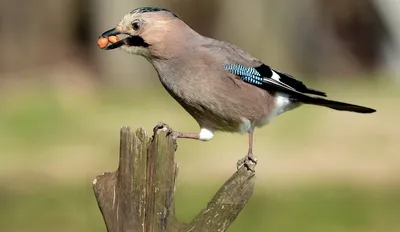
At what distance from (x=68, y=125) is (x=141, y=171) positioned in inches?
381

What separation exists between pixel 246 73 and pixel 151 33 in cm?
64

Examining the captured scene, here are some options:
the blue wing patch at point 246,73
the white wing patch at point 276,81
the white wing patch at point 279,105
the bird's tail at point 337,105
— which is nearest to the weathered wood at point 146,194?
the bird's tail at point 337,105

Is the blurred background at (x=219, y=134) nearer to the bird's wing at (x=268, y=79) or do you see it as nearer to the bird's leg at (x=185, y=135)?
the bird's wing at (x=268, y=79)

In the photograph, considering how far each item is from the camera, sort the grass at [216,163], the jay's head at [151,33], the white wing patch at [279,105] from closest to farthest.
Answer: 1. the jay's head at [151,33]
2. the white wing patch at [279,105]
3. the grass at [216,163]

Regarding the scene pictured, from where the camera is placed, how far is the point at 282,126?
43.2 feet

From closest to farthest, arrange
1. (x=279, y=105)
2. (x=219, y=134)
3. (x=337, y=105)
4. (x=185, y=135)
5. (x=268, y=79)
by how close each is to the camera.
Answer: (x=185, y=135) < (x=337, y=105) < (x=268, y=79) < (x=279, y=105) < (x=219, y=134)

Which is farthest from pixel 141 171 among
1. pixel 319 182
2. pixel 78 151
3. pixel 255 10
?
pixel 255 10

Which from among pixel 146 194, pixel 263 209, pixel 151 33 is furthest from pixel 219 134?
pixel 146 194

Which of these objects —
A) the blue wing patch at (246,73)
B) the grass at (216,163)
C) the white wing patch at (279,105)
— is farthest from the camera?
the grass at (216,163)

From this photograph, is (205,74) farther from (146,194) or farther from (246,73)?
(146,194)

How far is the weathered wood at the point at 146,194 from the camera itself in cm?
390

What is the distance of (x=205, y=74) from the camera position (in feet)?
18.6

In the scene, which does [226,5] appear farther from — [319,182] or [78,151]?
[319,182]

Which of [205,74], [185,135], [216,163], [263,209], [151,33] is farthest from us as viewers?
[216,163]
